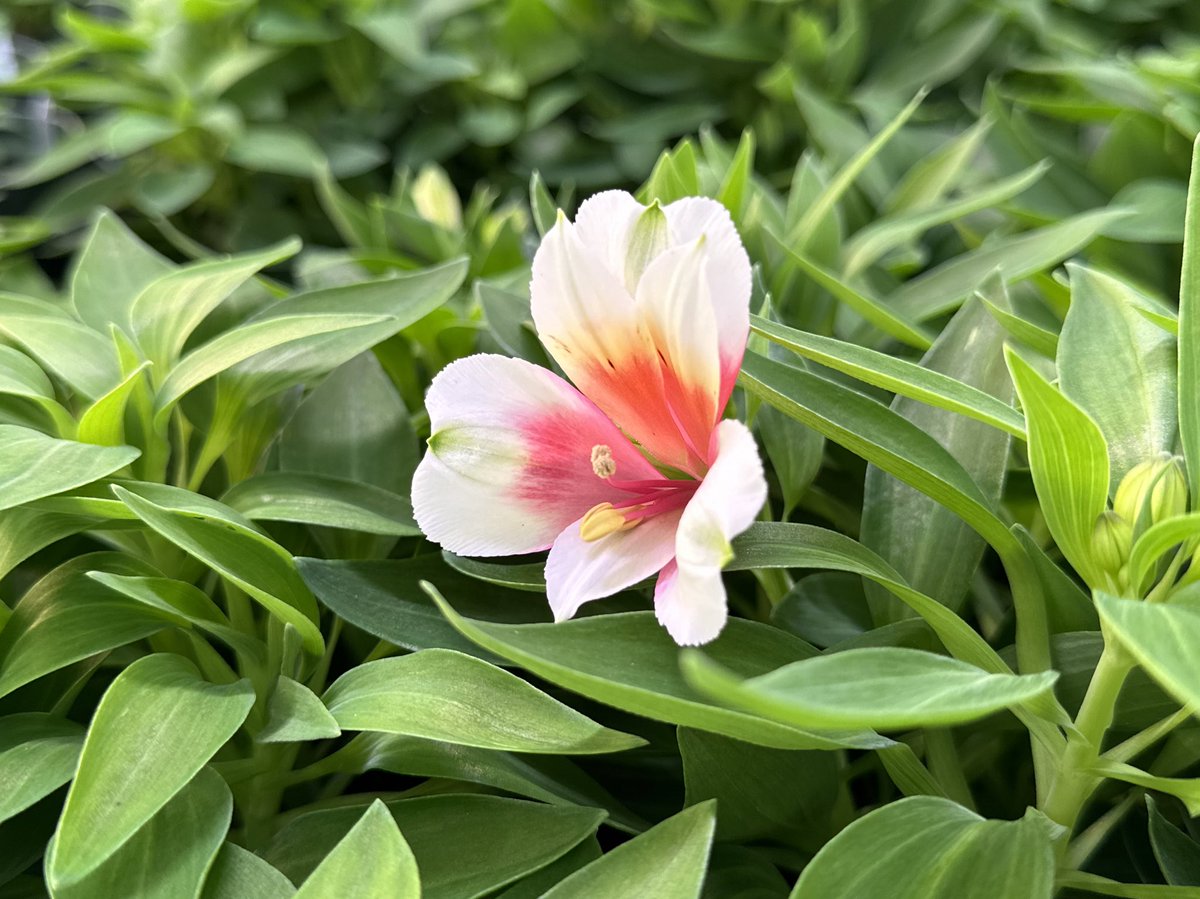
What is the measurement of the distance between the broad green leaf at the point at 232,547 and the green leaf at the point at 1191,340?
15.0 inches

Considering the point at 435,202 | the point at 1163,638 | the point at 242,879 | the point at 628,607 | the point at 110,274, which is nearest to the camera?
the point at 1163,638

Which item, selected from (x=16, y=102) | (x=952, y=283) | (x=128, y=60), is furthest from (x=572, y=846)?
(x=16, y=102)

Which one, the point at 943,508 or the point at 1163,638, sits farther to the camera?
the point at 943,508

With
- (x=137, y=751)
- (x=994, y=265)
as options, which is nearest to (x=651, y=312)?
(x=137, y=751)

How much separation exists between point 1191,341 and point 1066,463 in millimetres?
87

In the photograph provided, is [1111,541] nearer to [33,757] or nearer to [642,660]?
[642,660]

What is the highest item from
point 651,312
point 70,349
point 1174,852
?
point 651,312

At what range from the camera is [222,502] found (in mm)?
544

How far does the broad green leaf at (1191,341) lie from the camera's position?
0.42 m

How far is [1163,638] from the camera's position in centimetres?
32

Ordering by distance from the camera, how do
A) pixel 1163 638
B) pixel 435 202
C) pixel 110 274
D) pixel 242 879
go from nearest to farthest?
pixel 1163 638
pixel 242 879
pixel 110 274
pixel 435 202

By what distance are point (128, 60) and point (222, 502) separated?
0.95m

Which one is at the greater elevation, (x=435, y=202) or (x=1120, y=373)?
(x=1120, y=373)

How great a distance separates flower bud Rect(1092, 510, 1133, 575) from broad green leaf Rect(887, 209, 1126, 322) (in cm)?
29
